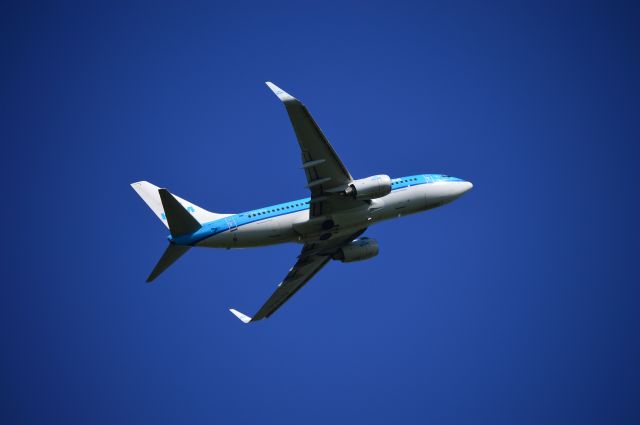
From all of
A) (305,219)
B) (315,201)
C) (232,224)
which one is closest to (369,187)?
(315,201)

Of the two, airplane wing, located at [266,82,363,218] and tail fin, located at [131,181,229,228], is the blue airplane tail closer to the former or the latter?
tail fin, located at [131,181,229,228]

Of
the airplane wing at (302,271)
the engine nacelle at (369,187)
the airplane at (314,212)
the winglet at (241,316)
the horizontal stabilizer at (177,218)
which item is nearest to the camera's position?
the horizontal stabilizer at (177,218)

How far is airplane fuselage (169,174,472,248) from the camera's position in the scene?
149 ft

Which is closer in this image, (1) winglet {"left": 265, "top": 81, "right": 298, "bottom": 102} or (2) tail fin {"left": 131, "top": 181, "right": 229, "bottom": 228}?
(1) winglet {"left": 265, "top": 81, "right": 298, "bottom": 102}

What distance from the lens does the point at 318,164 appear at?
44219 mm

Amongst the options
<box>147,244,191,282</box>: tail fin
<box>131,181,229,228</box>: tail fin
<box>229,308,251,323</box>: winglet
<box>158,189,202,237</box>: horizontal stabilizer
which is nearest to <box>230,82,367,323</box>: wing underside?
<box>229,308,251,323</box>: winglet

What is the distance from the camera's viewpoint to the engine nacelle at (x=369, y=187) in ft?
151

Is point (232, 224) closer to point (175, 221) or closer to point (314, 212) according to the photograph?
point (175, 221)

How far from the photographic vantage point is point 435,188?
5150cm

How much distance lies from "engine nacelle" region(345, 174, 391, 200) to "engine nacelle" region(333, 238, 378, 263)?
6.78 m

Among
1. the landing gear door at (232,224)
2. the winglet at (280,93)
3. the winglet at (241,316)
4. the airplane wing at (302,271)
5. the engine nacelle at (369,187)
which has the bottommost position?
the winglet at (241,316)

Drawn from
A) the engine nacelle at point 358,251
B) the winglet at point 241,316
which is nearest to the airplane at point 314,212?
the engine nacelle at point 358,251

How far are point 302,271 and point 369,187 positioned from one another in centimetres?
1026

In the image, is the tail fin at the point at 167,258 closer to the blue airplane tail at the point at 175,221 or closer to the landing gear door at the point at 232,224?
the blue airplane tail at the point at 175,221
